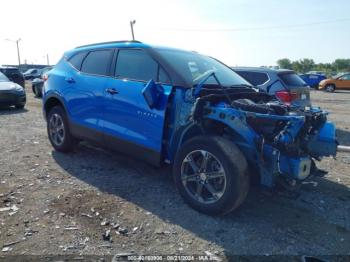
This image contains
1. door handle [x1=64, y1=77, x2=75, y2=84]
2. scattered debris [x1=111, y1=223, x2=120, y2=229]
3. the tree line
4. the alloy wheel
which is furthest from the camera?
the tree line

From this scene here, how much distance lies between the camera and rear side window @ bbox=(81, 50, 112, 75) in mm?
5164

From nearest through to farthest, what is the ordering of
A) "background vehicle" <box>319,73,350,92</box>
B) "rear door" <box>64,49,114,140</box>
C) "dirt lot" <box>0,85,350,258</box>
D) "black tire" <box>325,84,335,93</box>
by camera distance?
"dirt lot" <box>0,85,350,258</box> < "rear door" <box>64,49,114,140</box> < "black tire" <box>325,84,335,93</box> < "background vehicle" <box>319,73,350,92</box>

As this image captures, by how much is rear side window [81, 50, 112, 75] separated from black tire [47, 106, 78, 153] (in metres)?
0.90

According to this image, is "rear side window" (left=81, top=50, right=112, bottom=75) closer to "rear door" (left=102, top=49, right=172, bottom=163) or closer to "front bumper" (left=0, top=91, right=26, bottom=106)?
"rear door" (left=102, top=49, right=172, bottom=163)

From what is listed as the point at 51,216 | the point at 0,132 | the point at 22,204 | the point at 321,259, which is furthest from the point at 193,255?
the point at 0,132

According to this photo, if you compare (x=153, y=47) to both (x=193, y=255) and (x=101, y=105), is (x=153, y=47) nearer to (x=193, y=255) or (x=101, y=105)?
(x=101, y=105)

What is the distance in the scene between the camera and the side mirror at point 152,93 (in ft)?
13.5

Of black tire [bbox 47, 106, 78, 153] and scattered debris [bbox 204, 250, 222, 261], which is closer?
scattered debris [bbox 204, 250, 222, 261]

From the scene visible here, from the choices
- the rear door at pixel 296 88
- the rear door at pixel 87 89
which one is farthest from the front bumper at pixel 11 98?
the rear door at pixel 296 88

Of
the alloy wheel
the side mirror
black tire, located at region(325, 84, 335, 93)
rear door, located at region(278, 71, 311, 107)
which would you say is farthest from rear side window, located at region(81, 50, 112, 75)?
black tire, located at region(325, 84, 335, 93)

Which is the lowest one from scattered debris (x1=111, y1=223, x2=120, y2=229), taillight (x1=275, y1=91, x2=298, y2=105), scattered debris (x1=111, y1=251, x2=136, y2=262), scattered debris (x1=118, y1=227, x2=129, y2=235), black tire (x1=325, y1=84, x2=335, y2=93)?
black tire (x1=325, y1=84, x2=335, y2=93)

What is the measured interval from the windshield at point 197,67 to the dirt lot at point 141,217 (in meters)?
1.46

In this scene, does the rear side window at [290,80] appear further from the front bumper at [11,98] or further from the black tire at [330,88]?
the black tire at [330,88]

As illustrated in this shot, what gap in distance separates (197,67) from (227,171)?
1.74m
